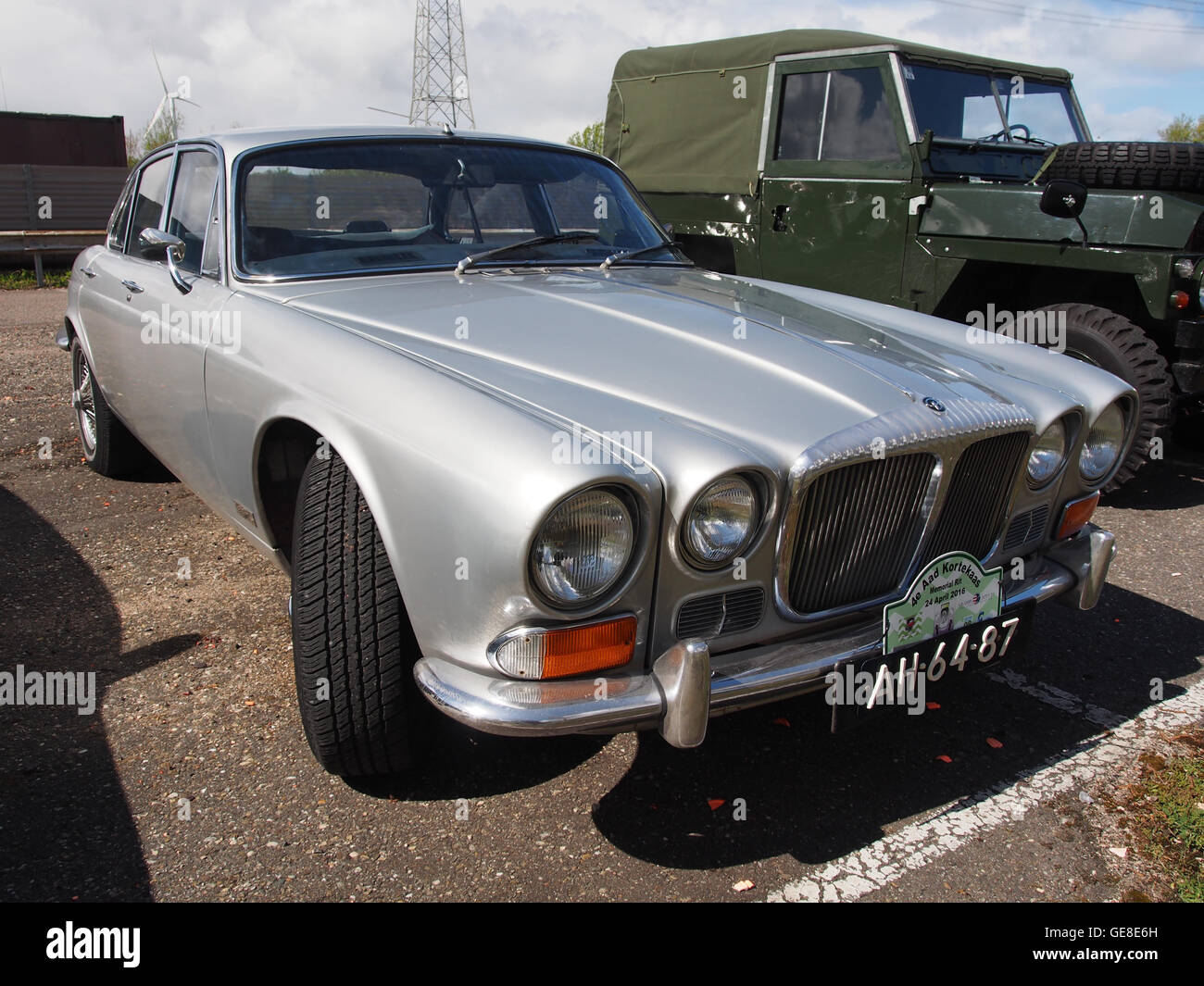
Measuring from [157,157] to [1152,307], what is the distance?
4.39 m

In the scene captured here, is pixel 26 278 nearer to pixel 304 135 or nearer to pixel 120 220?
pixel 120 220

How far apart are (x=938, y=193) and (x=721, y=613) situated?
406cm

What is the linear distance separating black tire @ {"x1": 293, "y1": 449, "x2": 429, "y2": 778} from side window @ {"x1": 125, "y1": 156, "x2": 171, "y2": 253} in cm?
217

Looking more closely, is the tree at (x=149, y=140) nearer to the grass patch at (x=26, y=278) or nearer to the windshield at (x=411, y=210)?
the grass patch at (x=26, y=278)

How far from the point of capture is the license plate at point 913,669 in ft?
7.02

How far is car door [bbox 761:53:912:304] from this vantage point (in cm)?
552

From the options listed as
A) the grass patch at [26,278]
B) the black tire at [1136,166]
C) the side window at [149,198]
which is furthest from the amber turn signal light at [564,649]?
the grass patch at [26,278]

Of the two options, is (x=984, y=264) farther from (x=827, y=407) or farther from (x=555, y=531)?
(x=555, y=531)

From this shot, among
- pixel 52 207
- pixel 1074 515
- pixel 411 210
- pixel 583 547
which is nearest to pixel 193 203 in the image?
pixel 411 210

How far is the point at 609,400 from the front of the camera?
213 cm

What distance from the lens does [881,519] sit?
87.8 inches

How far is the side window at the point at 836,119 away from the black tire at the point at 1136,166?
960 millimetres

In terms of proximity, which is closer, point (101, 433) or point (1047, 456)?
point (1047, 456)
